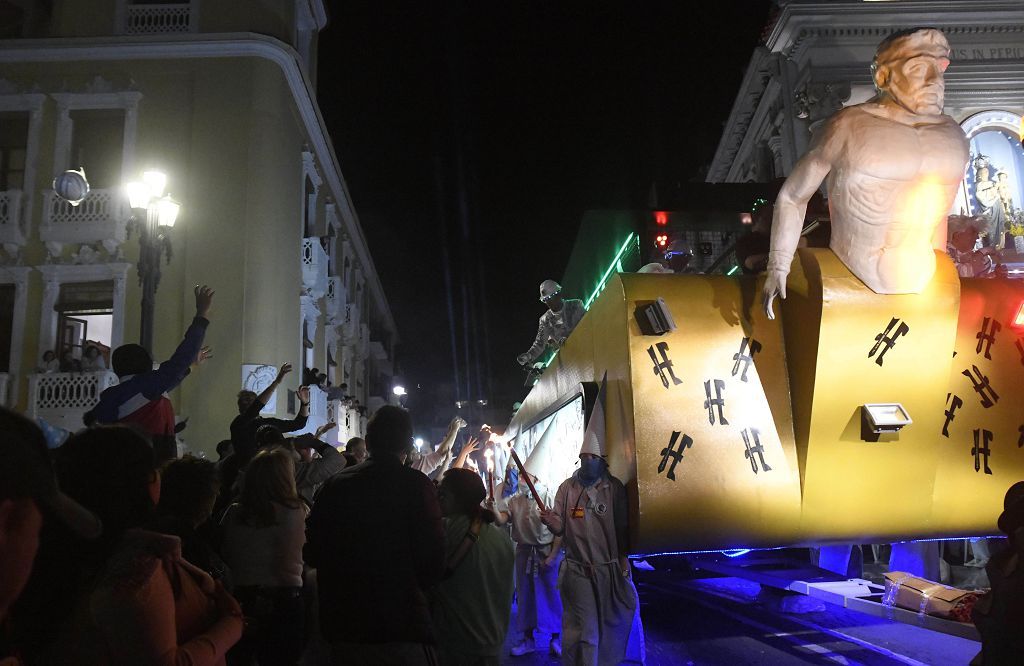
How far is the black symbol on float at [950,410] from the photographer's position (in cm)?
517

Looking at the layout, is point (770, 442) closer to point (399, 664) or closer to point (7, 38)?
point (399, 664)

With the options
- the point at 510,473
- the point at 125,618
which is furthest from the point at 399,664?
the point at 510,473

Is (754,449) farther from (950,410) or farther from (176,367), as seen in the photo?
(176,367)

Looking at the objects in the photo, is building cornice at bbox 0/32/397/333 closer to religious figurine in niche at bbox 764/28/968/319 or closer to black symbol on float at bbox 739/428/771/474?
religious figurine in niche at bbox 764/28/968/319

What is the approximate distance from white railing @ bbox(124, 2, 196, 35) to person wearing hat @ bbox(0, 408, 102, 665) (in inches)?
778

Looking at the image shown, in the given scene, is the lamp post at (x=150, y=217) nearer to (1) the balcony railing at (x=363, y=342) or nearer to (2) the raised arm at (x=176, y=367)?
(2) the raised arm at (x=176, y=367)

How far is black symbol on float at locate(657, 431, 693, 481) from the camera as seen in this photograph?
4.88 metres

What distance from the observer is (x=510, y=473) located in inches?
375

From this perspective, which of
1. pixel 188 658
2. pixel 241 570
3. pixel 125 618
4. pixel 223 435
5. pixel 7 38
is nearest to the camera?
pixel 125 618

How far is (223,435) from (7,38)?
1163 centimetres

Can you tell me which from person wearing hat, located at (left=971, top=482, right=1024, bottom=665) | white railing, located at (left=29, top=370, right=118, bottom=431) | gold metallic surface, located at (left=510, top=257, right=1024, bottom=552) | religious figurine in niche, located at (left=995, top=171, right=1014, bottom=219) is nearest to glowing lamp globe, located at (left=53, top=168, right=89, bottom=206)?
white railing, located at (left=29, top=370, right=118, bottom=431)

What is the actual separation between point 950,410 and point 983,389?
0.33 metres

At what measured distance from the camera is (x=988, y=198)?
20.3m

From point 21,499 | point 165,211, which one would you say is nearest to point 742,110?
point 165,211
